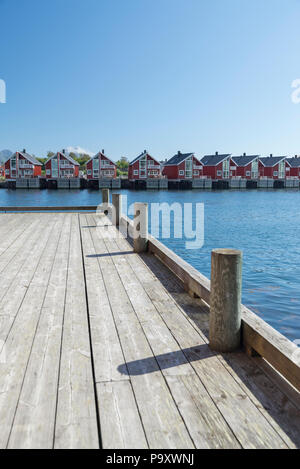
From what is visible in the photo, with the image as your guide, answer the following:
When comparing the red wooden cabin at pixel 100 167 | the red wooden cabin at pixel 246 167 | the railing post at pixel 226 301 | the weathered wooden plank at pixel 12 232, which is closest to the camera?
the railing post at pixel 226 301

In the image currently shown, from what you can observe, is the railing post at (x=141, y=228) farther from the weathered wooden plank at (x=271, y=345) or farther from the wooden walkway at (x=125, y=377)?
the weathered wooden plank at (x=271, y=345)

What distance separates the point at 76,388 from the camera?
2.48 metres

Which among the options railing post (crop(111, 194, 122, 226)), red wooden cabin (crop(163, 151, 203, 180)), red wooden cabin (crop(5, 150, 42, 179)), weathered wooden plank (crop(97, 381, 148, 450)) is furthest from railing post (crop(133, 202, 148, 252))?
red wooden cabin (crop(5, 150, 42, 179))

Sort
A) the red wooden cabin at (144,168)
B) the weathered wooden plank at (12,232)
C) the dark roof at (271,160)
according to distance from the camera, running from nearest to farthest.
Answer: the weathered wooden plank at (12,232), the red wooden cabin at (144,168), the dark roof at (271,160)

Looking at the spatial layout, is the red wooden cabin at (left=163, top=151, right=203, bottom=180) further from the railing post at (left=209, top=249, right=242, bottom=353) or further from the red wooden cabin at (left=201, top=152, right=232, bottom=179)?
the railing post at (left=209, top=249, right=242, bottom=353)

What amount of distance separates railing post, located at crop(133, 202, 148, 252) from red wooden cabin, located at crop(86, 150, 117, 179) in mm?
68912

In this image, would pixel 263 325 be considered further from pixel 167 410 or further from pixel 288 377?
pixel 167 410

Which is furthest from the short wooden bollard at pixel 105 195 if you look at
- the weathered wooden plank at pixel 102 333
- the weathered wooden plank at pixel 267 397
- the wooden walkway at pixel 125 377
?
the weathered wooden plank at pixel 267 397

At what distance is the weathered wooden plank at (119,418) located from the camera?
198 cm

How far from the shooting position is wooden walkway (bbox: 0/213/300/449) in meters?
2.04

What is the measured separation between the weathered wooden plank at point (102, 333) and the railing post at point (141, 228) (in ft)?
4.40

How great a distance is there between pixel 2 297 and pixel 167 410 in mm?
2724

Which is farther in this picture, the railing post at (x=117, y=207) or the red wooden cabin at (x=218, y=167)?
the red wooden cabin at (x=218, y=167)

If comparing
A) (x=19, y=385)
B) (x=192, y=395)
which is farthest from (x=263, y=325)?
(x=19, y=385)
